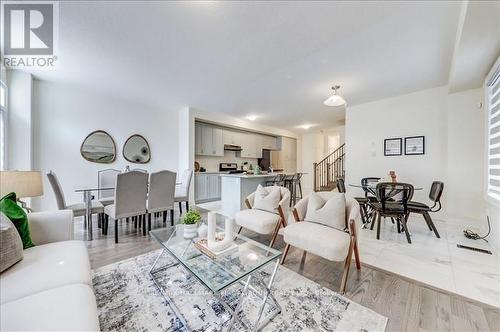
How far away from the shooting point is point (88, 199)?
2.82 metres

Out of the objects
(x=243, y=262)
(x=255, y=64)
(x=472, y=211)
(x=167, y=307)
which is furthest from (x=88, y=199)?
(x=472, y=211)

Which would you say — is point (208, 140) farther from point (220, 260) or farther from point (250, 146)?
point (220, 260)

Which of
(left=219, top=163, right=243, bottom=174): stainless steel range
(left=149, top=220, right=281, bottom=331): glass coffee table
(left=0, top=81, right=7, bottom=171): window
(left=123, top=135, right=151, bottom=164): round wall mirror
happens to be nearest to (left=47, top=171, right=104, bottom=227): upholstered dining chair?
(left=0, top=81, right=7, bottom=171): window

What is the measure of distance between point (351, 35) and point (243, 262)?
2.76 meters

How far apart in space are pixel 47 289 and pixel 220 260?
995 millimetres

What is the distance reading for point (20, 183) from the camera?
75.8 inches

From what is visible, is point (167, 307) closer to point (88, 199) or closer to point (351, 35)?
point (88, 199)

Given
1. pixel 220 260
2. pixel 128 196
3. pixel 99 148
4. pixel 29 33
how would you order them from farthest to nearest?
pixel 99 148 → pixel 128 196 → pixel 29 33 → pixel 220 260

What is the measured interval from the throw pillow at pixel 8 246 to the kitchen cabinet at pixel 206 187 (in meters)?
4.30

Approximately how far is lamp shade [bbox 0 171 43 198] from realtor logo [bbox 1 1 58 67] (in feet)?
5.53

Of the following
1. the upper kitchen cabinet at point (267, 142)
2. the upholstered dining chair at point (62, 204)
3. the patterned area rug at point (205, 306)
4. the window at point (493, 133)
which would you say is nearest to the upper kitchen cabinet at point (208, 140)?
the upper kitchen cabinet at point (267, 142)

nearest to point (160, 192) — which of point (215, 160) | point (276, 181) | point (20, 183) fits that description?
point (20, 183)

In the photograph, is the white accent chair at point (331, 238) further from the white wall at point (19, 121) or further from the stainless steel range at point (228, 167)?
the stainless steel range at point (228, 167)

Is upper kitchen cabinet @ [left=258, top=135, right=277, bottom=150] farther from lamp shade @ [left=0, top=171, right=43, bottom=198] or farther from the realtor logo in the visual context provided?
lamp shade @ [left=0, top=171, right=43, bottom=198]
